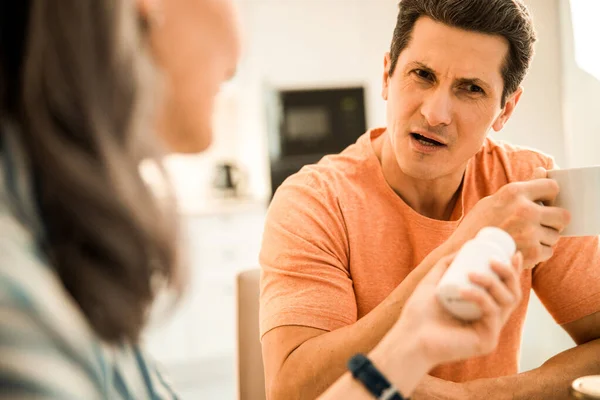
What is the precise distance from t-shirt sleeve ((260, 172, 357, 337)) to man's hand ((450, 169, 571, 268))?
0.26 m

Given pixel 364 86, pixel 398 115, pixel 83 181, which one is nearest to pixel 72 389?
pixel 83 181

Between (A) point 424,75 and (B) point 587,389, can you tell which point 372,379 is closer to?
(B) point 587,389

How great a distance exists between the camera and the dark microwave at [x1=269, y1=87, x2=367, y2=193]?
3.60m

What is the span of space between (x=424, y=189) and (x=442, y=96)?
0.23m

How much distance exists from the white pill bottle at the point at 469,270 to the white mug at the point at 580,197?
287 millimetres

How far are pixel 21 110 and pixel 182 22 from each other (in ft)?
0.67

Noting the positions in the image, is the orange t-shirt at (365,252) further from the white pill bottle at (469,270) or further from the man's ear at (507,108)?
the white pill bottle at (469,270)

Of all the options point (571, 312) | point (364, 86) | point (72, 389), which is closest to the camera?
point (72, 389)

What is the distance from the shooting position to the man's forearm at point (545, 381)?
39.0 inches

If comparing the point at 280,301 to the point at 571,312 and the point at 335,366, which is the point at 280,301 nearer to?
the point at 335,366

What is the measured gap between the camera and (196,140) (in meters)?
0.68

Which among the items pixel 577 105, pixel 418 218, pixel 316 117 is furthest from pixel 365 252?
pixel 316 117

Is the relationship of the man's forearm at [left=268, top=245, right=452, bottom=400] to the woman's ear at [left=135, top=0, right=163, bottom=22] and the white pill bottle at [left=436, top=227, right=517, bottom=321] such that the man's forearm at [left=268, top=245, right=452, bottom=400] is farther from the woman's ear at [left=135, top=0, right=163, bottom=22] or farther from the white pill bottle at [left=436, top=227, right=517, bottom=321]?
the woman's ear at [left=135, top=0, right=163, bottom=22]

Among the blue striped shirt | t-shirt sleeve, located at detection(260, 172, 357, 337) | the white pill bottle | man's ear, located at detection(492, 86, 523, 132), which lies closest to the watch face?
the white pill bottle
